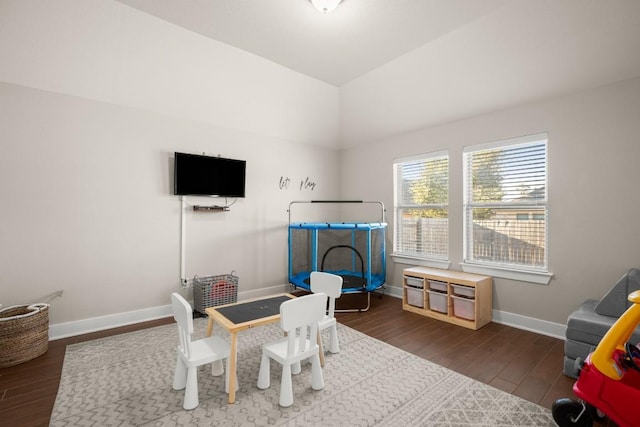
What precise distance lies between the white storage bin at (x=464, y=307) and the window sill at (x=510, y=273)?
0.50 m

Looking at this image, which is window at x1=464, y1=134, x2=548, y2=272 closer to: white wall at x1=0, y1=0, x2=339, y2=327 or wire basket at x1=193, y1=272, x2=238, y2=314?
white wall at x1=0, y1=0, x2=339, y2=327

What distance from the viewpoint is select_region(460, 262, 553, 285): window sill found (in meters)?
3.40

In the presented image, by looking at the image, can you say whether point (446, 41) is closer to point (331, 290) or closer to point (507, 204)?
point (507, 204)

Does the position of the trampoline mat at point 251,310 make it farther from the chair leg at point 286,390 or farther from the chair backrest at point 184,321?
the chair leg at point 286,390

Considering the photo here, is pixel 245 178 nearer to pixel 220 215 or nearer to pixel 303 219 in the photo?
pixel 220 215

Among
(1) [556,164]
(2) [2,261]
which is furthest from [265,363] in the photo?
(1) [556,164]

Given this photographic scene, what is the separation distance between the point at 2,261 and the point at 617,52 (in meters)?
5.97

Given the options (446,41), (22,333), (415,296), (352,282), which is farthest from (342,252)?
(22,333)

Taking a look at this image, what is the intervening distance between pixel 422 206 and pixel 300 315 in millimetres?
3158

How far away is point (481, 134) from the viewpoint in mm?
3896

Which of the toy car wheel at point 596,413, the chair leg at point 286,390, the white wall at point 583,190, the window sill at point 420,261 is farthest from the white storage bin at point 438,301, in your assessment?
the chair leg at point 286,390

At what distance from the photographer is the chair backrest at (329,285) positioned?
2805 millimetres

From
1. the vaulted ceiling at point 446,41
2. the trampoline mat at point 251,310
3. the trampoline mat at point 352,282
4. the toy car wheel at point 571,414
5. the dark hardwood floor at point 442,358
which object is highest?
the vaulted ceiling at point 446,41

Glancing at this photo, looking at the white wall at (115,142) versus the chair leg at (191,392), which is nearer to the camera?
the chair leg at (191,392)
